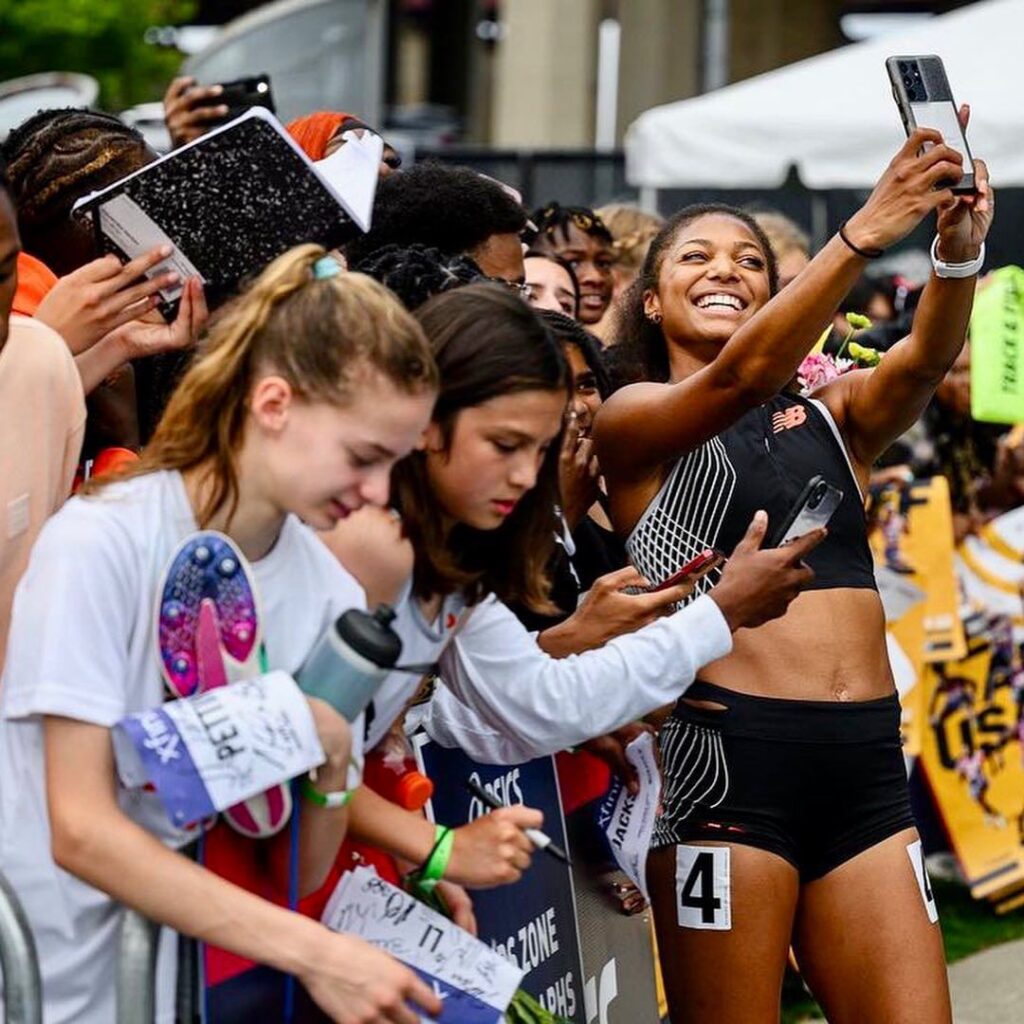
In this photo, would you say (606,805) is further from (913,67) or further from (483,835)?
(913,67)

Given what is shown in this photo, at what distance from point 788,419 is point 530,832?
1650 millimetres

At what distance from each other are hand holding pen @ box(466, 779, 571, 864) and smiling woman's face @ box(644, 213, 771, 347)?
1200 millimetres

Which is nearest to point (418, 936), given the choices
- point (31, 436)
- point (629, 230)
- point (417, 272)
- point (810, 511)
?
point (31, 436)

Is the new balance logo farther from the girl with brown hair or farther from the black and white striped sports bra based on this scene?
the girl with brown hair

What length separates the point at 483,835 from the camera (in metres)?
2.97

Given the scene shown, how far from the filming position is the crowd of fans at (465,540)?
8.72ft

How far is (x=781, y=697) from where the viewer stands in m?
4.15

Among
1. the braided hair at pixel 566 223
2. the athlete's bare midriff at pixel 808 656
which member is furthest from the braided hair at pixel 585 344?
the braided hair at pixel 566 223

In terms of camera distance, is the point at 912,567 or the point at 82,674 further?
the point at 912,567

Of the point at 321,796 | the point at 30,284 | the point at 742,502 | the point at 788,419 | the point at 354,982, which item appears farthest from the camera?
the point at 788,419

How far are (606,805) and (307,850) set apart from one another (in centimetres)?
135

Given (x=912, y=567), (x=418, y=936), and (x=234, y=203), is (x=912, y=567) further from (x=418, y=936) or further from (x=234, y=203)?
(x=418, y=936)

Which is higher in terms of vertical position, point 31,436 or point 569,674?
point 31,436

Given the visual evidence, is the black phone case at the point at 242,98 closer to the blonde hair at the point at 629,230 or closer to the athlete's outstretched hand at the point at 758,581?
the athlete's outstretched hand at the point at 758,581
